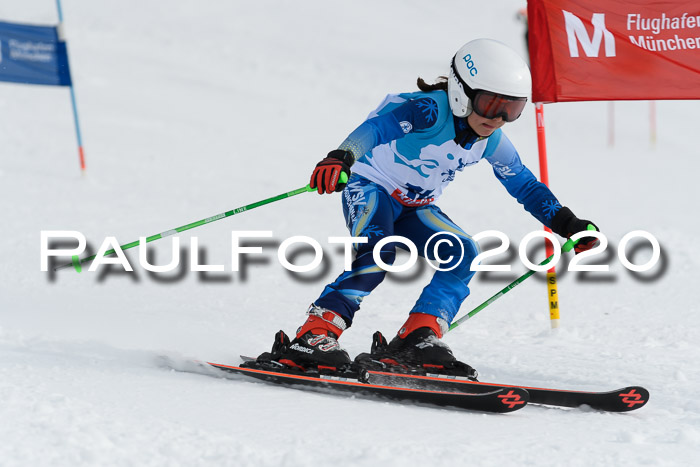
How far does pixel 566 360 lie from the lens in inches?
176

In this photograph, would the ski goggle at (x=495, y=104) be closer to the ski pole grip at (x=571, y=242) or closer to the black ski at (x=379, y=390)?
the ski pole grip at (x=571, y=242)

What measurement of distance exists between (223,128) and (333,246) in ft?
22.2

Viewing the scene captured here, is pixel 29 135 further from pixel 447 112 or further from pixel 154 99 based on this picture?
pixel 447 112

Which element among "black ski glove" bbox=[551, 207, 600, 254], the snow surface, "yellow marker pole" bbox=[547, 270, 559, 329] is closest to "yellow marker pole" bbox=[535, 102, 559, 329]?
"yellow marker pole" bbox=[547, 270, 559, 329]

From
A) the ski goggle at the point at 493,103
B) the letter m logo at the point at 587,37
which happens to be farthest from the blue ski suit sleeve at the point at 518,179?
Result: the letter m logo at the point at 587,37

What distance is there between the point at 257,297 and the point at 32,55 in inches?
228

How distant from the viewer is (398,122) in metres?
3.81

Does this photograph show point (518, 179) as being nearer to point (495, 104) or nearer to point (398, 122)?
point (495, 104)

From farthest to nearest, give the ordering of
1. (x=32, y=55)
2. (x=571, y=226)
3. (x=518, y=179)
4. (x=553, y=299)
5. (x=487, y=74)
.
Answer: (x=32, y=55) < (x=553, y=299) < (x=518, y=179) < (x=571, y=226) < (x=487, y=74)

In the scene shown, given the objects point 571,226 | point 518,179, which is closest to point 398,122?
point 518,179

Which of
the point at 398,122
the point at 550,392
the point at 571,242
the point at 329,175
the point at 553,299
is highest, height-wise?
the point at 398,122

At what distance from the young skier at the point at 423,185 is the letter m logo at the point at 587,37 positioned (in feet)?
4.17

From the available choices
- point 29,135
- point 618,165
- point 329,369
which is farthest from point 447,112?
point 618,165

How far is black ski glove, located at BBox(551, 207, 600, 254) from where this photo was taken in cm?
400
